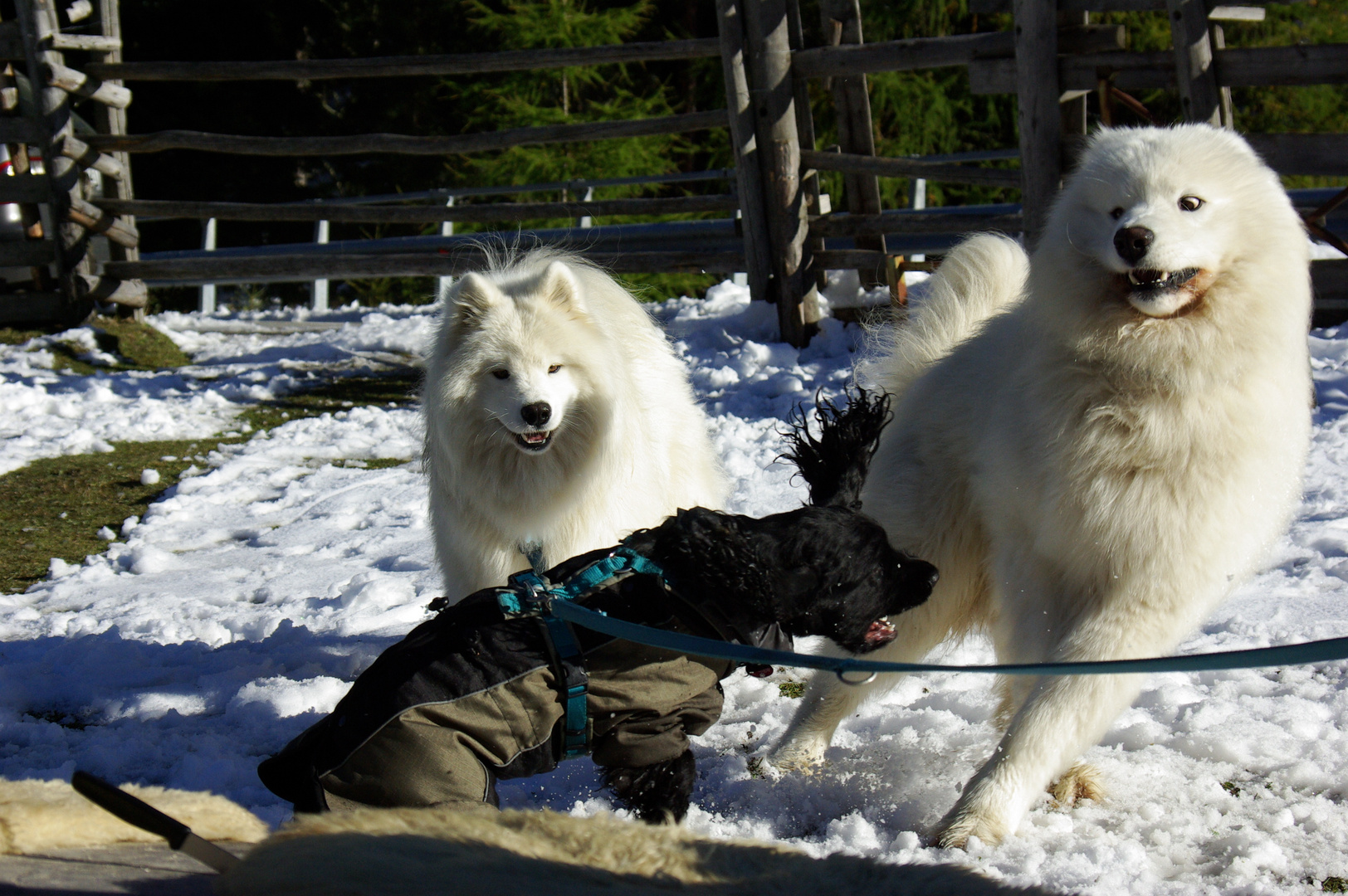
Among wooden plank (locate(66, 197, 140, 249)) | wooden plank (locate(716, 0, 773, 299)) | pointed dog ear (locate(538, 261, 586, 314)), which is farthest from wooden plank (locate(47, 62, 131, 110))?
pointed dog ear (locate(538, 261, 586, 314))

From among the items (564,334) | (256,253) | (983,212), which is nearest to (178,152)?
(256,253)

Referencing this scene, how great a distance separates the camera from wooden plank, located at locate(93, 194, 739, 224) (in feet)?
28.8

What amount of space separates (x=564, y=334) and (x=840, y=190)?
12730mm

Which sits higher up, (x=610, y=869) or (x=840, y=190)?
(x=840, y=190)

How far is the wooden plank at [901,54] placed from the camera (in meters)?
6.58

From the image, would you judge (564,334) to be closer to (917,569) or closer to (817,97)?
(917,569)

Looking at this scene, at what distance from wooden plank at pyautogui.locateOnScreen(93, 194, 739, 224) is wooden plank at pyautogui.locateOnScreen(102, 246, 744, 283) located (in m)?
0.35

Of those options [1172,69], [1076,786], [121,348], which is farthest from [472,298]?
[121,348]

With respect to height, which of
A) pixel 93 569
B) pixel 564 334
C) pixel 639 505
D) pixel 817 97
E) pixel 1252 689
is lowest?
pixel 1252 689

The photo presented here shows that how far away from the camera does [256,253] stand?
10.8m

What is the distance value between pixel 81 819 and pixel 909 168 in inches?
269

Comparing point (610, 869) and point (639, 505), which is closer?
point (610, 869)

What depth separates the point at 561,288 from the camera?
11.6 ft

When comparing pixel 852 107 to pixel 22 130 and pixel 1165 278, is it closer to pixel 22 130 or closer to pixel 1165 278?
pixel 1165 278
